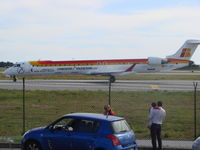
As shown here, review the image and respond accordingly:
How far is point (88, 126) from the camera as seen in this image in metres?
10.0

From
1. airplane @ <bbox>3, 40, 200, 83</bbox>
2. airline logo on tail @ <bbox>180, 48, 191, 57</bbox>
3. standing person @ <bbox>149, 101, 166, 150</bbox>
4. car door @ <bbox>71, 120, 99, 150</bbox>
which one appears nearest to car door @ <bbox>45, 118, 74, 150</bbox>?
car door @ <bbox>71, 120, 99, 150</bbox>

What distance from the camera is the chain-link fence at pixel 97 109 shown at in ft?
50.8

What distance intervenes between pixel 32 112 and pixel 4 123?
313 centimetres

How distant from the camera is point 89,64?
4706cm

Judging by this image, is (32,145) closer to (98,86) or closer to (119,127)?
(119,127)

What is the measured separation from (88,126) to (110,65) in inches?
1466

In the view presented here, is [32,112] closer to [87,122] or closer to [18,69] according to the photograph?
A: [87,122]

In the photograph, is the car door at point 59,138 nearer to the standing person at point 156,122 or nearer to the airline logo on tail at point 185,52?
the standing person at point 156,122

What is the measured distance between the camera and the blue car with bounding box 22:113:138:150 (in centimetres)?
959

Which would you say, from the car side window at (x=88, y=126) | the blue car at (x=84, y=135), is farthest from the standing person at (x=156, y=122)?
the car side window at (x=88, y=126)

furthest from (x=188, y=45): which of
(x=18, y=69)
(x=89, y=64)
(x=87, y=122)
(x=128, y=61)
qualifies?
(x=87, y=122)

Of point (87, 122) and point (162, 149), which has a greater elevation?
point (87, 122)

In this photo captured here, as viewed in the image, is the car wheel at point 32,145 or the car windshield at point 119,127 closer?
the car windshield at point 119,127

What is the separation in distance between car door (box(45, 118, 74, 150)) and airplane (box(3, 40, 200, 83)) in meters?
35.8
